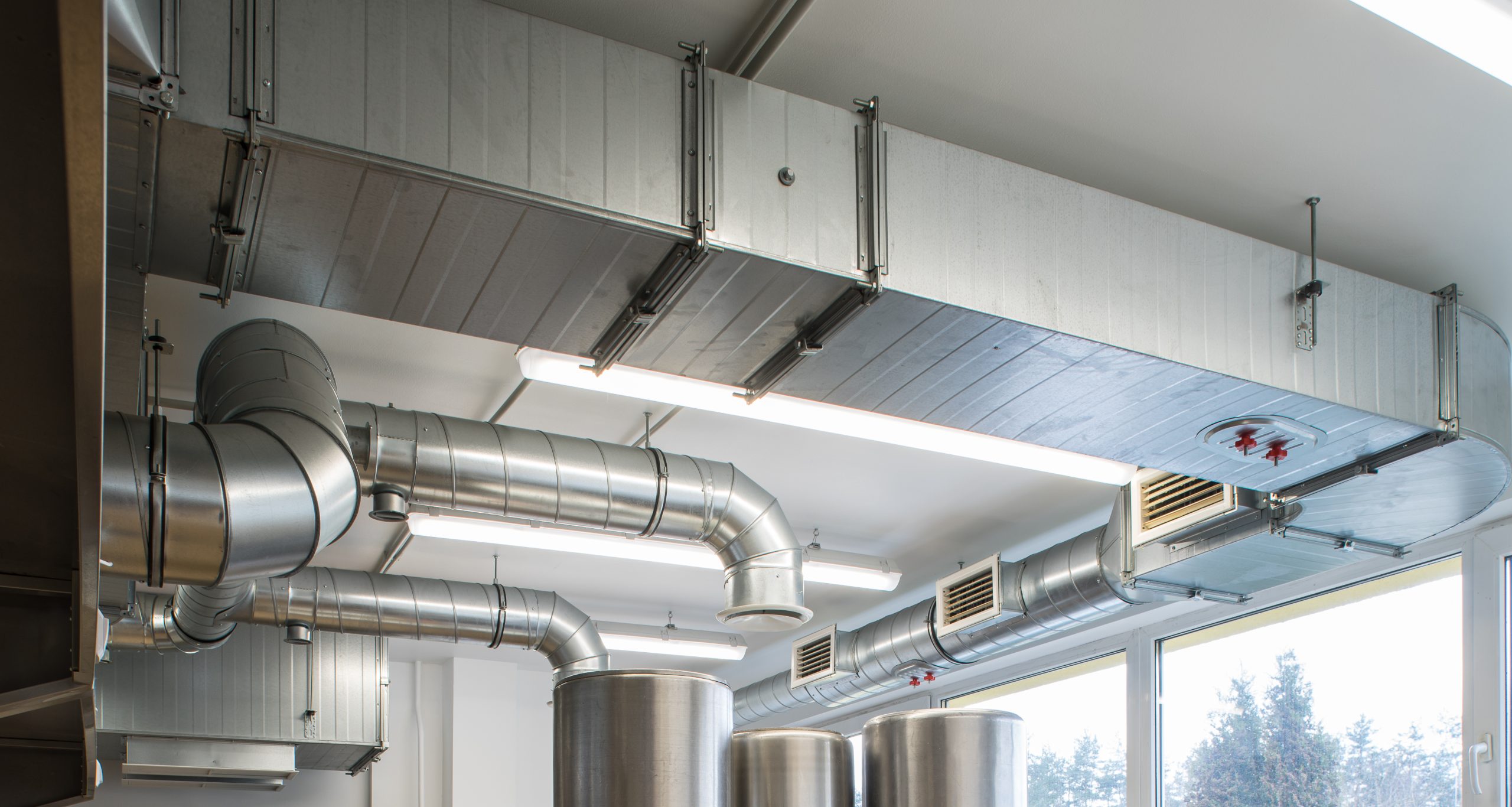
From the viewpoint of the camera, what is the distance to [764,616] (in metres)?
4.89

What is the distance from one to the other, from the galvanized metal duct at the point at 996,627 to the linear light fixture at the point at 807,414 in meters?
0.69

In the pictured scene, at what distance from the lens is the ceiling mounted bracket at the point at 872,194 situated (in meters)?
2.81

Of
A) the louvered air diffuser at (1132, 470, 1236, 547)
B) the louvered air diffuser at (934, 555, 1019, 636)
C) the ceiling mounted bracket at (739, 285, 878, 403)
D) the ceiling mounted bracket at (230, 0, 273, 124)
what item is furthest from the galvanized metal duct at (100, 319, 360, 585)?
the louvered air diffuser at (934, 555, 1019, 636)

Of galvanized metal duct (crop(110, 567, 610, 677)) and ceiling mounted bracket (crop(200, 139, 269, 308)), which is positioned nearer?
ceiling mounted bracket (crop(200, 139, 269, 308))

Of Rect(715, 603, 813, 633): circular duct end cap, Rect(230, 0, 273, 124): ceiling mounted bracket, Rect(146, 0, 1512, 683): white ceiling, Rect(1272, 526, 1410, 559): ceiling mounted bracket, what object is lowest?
Rect(715, 603, 813, 633): circular duct end cap

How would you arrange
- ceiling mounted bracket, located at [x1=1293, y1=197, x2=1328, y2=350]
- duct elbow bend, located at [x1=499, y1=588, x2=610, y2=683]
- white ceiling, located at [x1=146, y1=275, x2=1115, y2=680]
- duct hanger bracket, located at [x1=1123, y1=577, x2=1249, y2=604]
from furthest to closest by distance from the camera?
duct elbow bend, located at [x1=499, y1=588, x2=610, y2=683] → duct hanger bracket, located at [x1=1123, y1=577, x2=1249, y2=604] → white ceiling, located at [x1=146, y1=275, x2=1115, y2=680] → ceiling mounted bracket, located at [x1=1293, y1=197, x2=1328, y2=350]

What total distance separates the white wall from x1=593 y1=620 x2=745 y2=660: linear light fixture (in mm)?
1639

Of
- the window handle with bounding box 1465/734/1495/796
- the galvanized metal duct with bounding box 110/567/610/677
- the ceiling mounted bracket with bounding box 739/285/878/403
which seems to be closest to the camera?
the ceiling mounted bracket with bounding box 739/285/878/403

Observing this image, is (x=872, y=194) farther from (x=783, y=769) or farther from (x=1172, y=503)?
(x=1172, y=503)

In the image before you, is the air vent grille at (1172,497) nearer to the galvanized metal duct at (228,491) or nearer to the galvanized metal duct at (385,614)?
the galvanized metal duct at (228,491)

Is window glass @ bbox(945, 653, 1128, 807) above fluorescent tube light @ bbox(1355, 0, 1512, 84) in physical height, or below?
below

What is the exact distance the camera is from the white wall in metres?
8.56

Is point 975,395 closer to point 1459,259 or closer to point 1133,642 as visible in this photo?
point 1459,259

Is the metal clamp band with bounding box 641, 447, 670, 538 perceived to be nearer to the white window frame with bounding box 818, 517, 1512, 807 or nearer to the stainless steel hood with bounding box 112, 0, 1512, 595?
the stainless steel hood with bounding box 112, 0, 1512, 595
